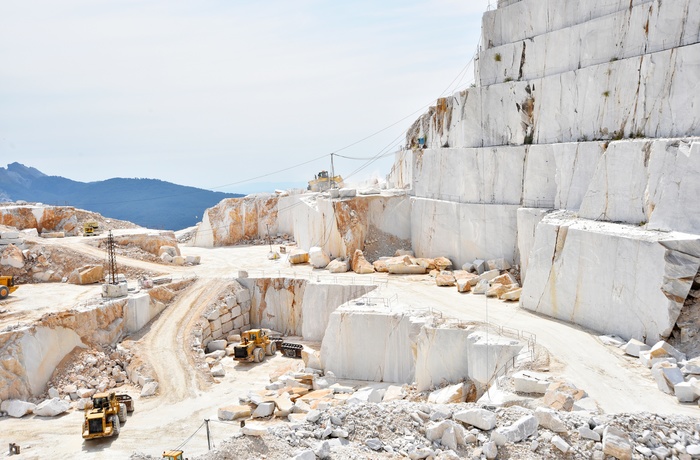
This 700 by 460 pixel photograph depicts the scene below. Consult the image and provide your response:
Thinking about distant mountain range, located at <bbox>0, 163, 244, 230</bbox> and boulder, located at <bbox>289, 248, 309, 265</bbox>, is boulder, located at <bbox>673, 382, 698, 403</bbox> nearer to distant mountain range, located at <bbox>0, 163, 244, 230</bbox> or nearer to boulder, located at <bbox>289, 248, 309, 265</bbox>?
boulder, located at <bbox>289, 248, 309, 265</bbox>

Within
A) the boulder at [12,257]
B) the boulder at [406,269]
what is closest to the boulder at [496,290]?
the boulder at [406,269]

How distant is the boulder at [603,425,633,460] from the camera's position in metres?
11.9

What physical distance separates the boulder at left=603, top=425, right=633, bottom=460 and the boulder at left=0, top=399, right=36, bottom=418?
63.1 ft

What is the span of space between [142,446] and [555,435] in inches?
480

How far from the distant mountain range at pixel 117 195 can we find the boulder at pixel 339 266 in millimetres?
51274

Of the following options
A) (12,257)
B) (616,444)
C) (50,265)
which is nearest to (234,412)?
(616,444)

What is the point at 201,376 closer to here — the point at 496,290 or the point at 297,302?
the point at 297,302

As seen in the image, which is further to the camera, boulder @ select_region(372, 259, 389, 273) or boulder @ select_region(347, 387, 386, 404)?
boulder @ select_region(372, 259, 389, 273)

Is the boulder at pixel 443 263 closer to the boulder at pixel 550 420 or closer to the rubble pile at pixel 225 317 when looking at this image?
the rubble pile at pixel 225 317

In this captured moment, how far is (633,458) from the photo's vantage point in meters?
12.0

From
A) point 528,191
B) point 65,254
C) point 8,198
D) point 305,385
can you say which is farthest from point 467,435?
point 8,198

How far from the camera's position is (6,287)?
89.0ft

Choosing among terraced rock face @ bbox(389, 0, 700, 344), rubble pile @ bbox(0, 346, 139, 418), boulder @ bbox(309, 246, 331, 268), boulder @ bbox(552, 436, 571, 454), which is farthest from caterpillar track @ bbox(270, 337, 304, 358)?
boulder @ bbox(552, 436, 571, 454)

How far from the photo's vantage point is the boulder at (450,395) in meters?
17.7
